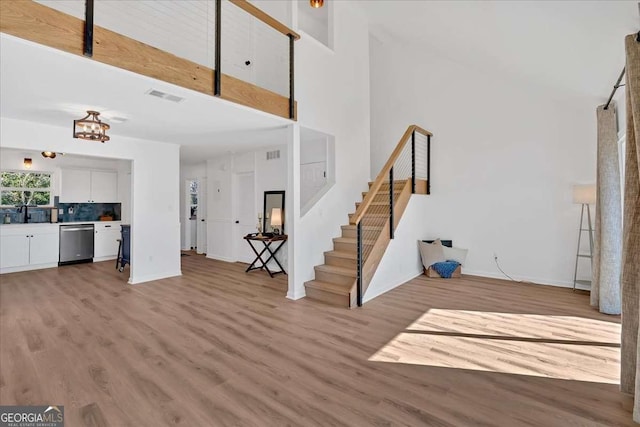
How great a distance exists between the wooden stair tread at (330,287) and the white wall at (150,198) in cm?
295

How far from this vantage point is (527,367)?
2.54 meters

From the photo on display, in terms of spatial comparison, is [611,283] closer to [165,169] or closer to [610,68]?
[610,68]

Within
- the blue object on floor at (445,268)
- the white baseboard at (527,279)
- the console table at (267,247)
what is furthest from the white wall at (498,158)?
the console table at (267,247)

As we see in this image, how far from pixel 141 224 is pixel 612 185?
676 centimetres

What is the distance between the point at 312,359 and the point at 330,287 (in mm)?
1691

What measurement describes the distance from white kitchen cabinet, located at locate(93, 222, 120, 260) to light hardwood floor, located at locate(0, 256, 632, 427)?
10.2 ft

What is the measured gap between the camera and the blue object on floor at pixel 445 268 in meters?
5.52

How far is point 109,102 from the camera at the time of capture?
3.46 metres

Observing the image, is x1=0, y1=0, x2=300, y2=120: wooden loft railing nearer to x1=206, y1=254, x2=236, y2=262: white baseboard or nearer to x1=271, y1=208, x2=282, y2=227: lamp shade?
x1=271, y1=208, x2=282, y2=227: lamp shade

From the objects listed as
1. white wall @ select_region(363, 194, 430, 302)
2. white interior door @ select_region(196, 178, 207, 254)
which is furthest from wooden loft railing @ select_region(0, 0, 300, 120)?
white interior door @ select_region(196, 178, 207, 254)

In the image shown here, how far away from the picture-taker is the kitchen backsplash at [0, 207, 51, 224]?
6832mm

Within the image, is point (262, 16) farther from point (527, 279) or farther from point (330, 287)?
point (527, 279)

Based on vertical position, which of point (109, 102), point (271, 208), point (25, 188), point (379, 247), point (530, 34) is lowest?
point (379, 247)

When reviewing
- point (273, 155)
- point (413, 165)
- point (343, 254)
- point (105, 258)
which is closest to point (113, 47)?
point (343, 254)
